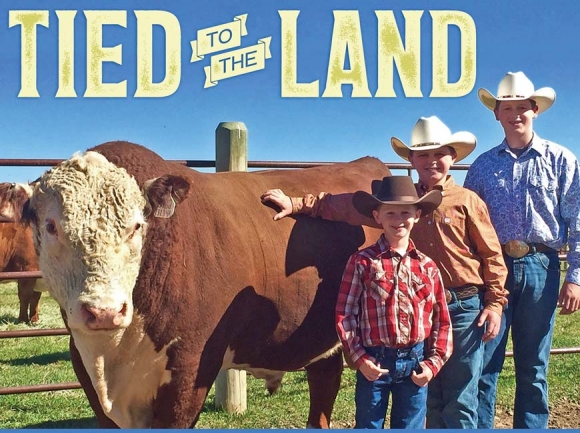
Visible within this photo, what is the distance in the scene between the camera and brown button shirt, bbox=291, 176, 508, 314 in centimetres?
333

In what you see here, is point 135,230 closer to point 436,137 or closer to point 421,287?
point 421,287

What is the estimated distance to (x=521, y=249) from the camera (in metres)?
3.58

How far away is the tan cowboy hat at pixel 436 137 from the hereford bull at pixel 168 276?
29.6 inches

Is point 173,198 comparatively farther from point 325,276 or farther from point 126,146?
point 325,276

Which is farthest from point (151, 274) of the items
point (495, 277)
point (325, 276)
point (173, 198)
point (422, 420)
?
point (495, 277)

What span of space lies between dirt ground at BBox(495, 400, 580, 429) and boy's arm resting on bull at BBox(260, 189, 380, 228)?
2245 millimetres

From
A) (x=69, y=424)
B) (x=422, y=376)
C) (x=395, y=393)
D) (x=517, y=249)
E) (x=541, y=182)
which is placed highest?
(x=541, y=182)

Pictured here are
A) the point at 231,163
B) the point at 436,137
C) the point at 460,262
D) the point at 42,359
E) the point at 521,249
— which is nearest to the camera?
the point at 460,262

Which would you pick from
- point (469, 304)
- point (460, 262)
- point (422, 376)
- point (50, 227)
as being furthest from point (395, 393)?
point (50, 227)

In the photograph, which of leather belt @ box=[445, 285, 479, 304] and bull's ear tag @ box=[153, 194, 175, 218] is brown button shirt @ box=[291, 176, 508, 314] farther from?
Result: bull's ear tag @ box=[153, 194, 175, 218]

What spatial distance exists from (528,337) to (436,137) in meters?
1.22

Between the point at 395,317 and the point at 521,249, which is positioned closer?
the point at 395,317

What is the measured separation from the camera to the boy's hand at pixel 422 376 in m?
2.98

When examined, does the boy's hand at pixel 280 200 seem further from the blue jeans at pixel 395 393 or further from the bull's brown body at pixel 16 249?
the bull's brown body at pixel 16 249
